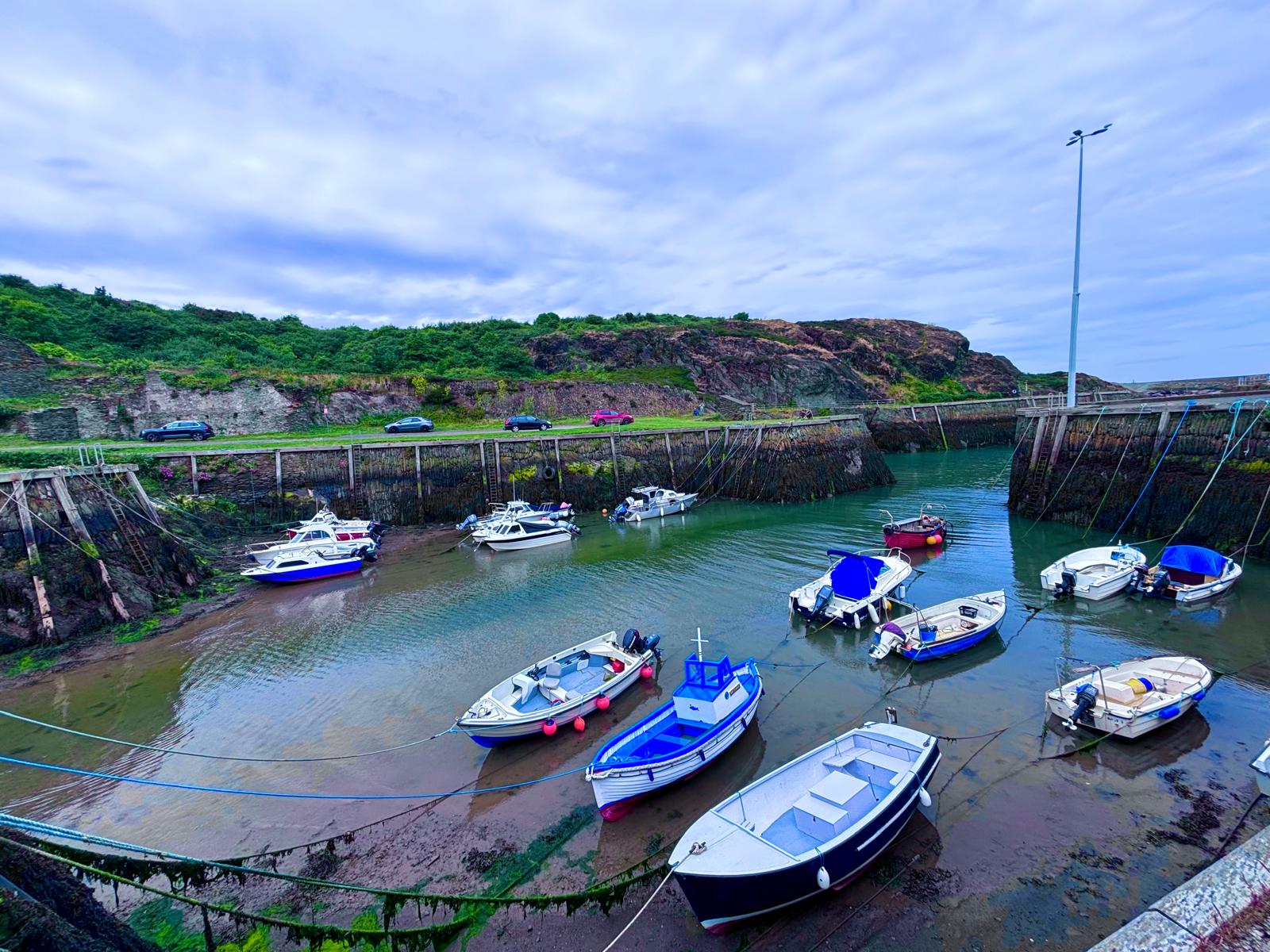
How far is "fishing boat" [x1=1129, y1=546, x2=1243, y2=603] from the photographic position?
686 inches

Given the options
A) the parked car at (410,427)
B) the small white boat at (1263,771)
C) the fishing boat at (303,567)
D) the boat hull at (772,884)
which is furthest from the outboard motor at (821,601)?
the parked car at (410,427)

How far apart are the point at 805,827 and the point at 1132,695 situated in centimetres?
904

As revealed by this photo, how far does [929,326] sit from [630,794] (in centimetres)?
10816

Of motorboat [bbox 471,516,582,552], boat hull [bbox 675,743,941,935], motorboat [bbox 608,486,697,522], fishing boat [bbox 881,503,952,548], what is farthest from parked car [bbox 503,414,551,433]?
boat hull [bbox 675,743,941,935]

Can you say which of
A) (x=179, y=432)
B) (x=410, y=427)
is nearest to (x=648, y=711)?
(x=410, y=427)

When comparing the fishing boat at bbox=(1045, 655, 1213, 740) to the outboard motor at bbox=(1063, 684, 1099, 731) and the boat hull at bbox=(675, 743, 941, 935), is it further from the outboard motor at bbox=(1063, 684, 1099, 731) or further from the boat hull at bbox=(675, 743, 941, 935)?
the boat hull at bbox=(675, 743, 941, 935)

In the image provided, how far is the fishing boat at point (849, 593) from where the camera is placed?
17.4 meters

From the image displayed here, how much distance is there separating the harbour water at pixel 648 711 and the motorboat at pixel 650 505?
37.6ft

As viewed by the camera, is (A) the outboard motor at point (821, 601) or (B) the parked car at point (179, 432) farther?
(B) the parked car at point (179, 432)

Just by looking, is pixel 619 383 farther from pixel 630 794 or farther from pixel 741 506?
pixel 630 794

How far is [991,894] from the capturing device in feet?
25.6

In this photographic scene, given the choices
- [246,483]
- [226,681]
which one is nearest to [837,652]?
[226,681]

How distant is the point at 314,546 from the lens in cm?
2550

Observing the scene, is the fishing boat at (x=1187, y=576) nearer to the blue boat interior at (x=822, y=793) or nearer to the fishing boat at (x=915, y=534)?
the fishing boat at (x=915, y=534)
